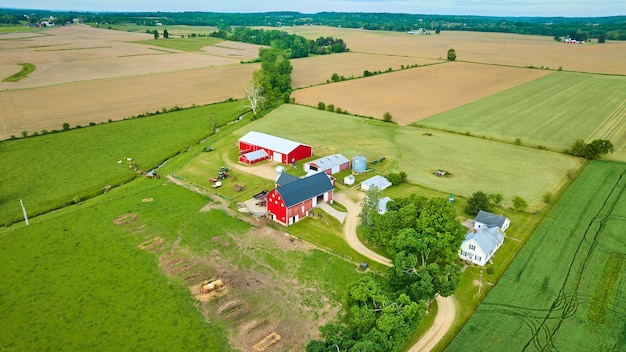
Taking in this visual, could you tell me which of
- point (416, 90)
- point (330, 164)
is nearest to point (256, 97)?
point (330, 164)

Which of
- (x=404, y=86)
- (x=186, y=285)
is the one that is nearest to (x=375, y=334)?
(x=186, y=285)

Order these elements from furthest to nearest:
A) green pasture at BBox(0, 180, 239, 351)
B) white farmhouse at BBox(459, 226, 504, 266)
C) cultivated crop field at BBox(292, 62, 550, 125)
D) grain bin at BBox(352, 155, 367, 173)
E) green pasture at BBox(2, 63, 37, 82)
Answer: green pasture at BBox(2, 63, 37, 82) → cultivated crop field at BBox(292, 62, 550, 125) → grain bin at BBox(352, 155, 367, 173) → white farmhouse at BBox(459, 226, 504, 266) → green pasture at BBox(0, 180, 239, 351)

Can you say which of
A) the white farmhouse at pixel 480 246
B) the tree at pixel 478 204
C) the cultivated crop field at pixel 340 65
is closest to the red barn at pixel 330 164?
the tree at pixel 478 204

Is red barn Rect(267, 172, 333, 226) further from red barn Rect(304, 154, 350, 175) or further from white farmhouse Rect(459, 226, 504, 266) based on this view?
white farmhouse Rect(459, 226, 504, 266)

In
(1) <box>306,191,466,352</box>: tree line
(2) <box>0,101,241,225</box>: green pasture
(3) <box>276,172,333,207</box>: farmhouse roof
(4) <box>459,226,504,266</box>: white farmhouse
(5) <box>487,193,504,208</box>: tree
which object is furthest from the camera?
(2) <box>0,101,241,225</box>: green pasture

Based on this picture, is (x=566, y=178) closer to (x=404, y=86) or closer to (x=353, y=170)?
(x=353, y=170)

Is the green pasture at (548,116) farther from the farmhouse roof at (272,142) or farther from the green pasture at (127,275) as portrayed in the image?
Result: the green pasture at (127,275)

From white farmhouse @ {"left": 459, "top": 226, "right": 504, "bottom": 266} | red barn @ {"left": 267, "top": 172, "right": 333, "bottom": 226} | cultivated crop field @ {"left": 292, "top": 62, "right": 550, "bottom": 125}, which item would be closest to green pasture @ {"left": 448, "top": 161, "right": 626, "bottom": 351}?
white farmhouse @ {"left": 459, "top": 226, "right": 504, "bottom": 266}
